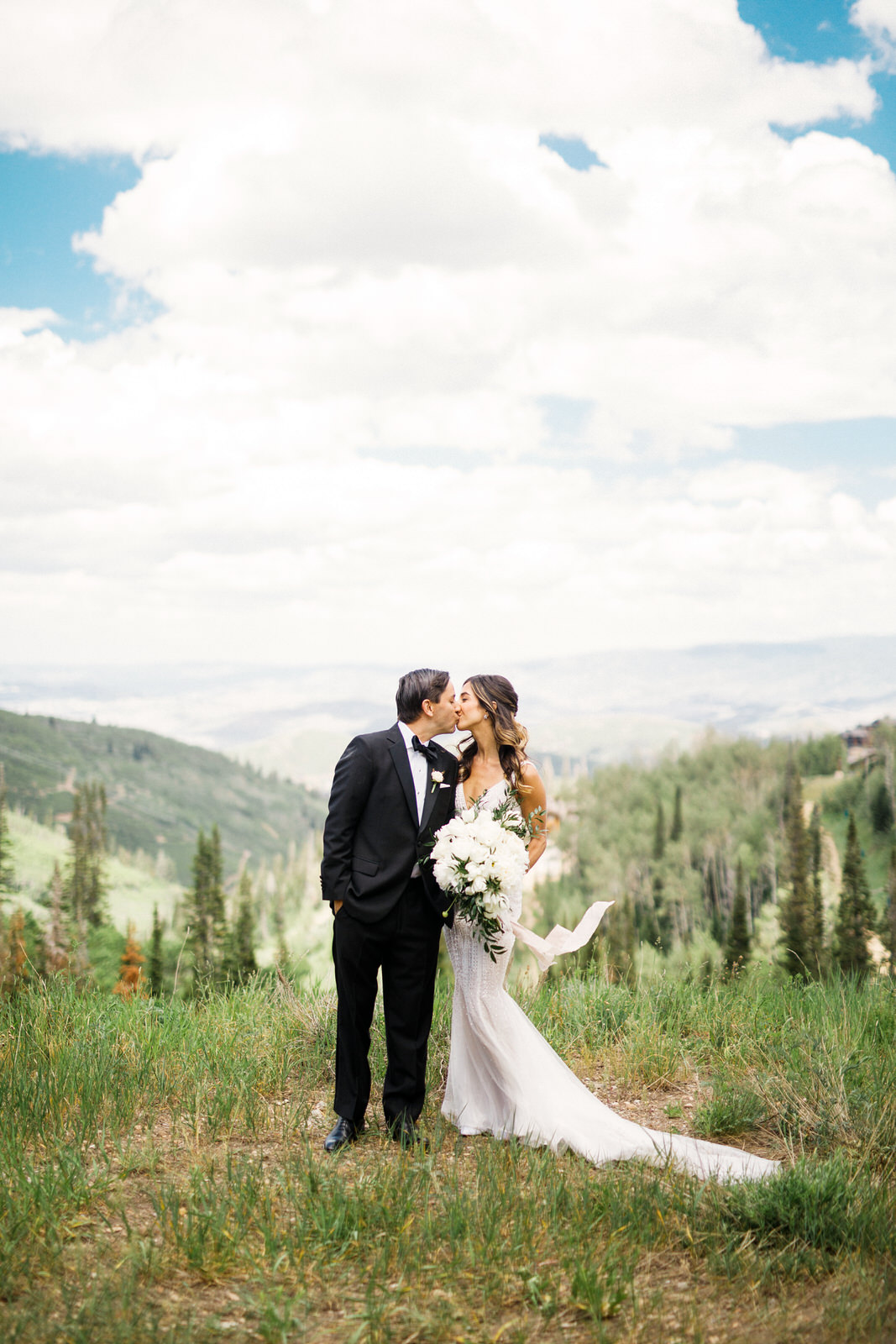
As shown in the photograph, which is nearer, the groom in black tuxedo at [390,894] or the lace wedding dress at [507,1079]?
the lace wedding dress at [507,1079]

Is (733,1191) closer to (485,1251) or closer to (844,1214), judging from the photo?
(844,1214)

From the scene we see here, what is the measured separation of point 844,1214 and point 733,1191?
1.49 ft

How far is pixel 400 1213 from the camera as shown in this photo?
415cm

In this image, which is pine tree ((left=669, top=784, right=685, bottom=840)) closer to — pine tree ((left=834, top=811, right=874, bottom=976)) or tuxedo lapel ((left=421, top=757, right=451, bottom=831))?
pine tree ((left=834, top=811, right=874, bottom=976))

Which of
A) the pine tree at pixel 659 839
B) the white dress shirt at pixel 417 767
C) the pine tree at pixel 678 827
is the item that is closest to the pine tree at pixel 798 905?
the pine tree at pixel 678 827

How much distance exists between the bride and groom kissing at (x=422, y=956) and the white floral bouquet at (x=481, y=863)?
0.11 m

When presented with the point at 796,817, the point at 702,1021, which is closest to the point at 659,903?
the point at 796,817

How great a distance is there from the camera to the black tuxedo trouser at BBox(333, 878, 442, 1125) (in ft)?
18.0

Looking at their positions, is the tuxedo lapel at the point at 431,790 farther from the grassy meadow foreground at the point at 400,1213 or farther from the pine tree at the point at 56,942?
the pine tree at the point at 56,942

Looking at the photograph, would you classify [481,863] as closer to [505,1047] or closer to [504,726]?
[504,726]

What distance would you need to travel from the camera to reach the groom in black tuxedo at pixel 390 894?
542 centimetres

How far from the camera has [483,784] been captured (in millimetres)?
6027

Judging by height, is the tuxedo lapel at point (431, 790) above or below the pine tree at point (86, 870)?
above

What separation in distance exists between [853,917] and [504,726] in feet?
214
